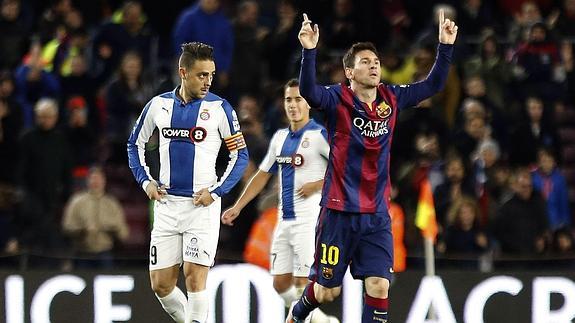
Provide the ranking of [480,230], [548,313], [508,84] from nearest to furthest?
1. [548,313]
2. [480,230]
3. [508,84]

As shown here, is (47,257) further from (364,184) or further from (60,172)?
(364,184)

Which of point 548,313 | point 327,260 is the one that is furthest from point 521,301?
point 327,260

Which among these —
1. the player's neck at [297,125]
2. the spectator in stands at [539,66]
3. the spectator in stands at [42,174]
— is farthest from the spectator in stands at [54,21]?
the player's neck at [297,125]

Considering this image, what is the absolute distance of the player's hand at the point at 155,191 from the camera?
1183cm

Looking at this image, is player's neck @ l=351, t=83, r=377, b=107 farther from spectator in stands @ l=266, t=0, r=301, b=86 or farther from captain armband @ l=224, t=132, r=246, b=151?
spectator in stands @ l=266, t=0, r=301, b=86

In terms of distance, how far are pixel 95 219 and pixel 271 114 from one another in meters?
2.41

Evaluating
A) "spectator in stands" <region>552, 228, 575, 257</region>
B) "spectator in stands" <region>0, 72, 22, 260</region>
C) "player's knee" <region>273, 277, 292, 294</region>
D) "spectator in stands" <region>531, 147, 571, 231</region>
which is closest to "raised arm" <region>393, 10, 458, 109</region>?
"player's knee" <region>273, 277, 292, 294</region>

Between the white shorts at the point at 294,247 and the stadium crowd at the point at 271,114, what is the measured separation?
2.00 metres

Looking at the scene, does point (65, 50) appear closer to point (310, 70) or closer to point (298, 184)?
point (298, 184)

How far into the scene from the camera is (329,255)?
11664mm

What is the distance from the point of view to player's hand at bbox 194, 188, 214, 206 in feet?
38.7

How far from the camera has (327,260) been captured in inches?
460

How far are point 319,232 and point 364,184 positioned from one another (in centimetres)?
52

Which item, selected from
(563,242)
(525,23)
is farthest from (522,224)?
(525,23)
